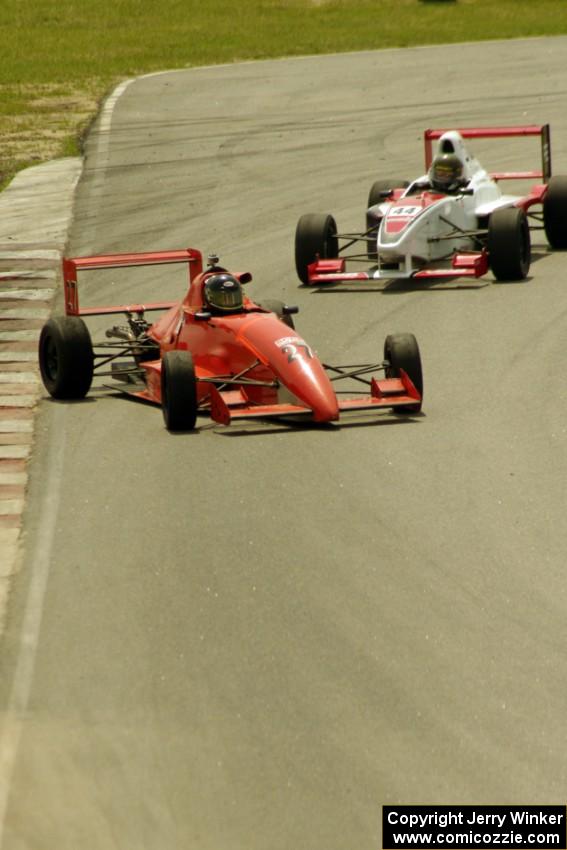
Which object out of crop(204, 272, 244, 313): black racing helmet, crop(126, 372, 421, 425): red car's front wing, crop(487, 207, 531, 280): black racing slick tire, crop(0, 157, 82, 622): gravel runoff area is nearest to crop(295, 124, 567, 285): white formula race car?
crop(487, 207, 531, 280): black racing slick tire

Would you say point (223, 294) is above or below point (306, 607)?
above

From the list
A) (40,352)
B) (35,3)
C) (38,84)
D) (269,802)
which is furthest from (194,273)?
(35,3)

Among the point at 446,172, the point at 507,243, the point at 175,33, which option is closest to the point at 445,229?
the point at 446,172

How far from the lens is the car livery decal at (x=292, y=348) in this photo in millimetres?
12281

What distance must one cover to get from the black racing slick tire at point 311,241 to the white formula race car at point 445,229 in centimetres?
1

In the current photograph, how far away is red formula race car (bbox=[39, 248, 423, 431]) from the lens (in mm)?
12133

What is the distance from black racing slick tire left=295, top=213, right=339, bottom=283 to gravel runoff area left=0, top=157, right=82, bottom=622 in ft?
9.27

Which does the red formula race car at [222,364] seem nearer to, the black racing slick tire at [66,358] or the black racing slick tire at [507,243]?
the black racing slick tire at [66,358]

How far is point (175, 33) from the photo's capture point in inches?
1746

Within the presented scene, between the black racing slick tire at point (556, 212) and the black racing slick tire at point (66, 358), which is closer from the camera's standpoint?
the black racing slick tire at point (66, 358)

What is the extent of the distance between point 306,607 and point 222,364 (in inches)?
179

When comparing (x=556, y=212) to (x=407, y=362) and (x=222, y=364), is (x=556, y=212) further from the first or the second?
(x=222, y=364)

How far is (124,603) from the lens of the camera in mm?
8914

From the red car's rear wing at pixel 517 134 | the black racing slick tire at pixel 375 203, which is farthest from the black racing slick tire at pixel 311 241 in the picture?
the red car's rear wing at pixel 517 134
